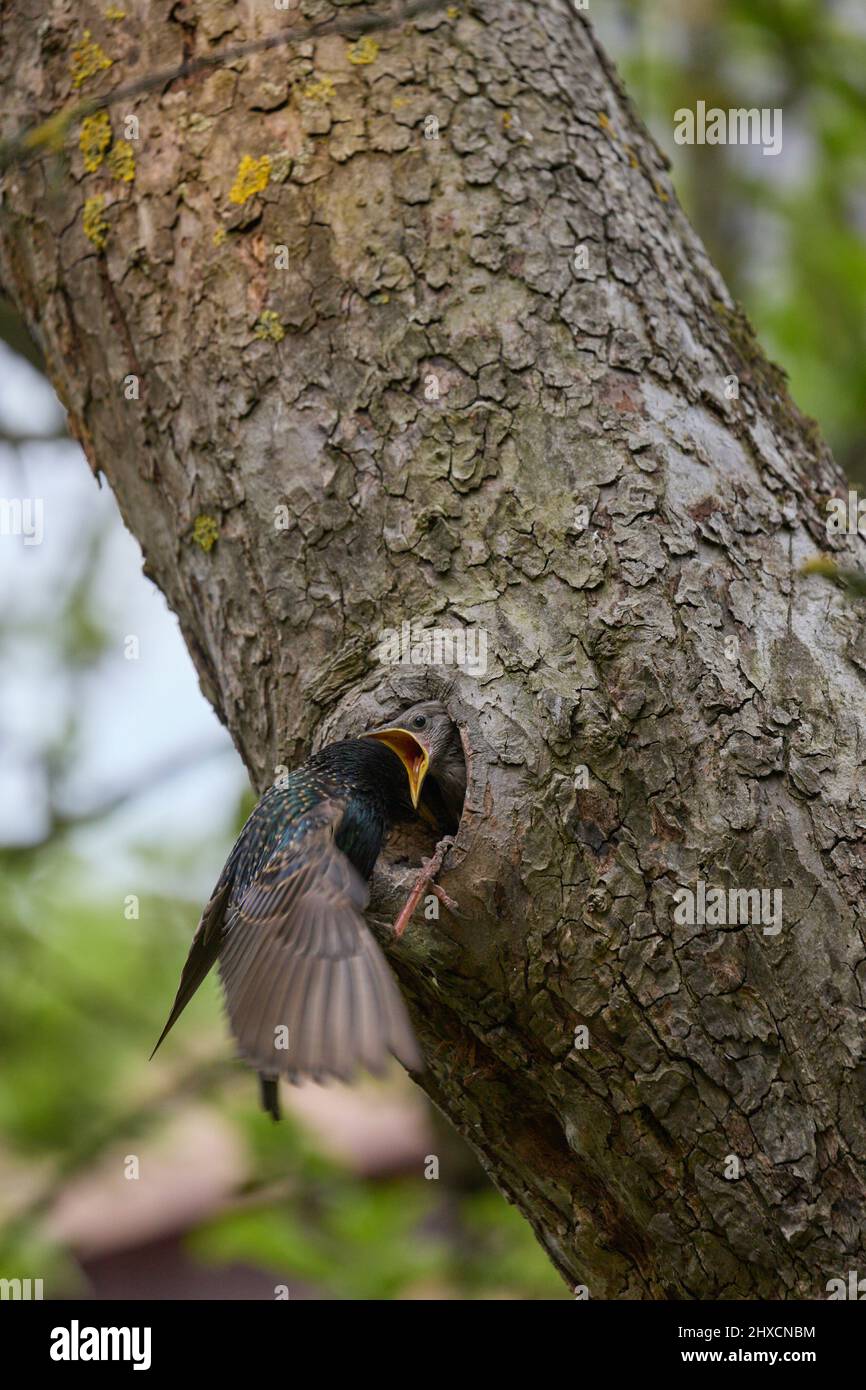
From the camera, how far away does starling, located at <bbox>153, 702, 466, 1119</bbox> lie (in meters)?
2.24

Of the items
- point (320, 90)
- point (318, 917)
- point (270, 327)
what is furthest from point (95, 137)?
point (318, 917)

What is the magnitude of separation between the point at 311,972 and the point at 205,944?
21.6 inches

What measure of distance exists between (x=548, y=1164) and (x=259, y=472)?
4.87ft

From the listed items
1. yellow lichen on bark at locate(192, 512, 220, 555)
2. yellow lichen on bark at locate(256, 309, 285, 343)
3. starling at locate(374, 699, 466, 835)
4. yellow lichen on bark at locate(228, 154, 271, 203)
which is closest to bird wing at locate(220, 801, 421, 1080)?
starling at locate(374, 699, 466, 835)

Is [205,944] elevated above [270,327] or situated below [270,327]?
below

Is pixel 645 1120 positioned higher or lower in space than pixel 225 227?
lower

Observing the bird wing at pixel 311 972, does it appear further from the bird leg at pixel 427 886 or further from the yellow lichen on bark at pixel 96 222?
the yellow lichen on bark at pixel 96 222

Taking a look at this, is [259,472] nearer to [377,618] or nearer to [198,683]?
[377,618]

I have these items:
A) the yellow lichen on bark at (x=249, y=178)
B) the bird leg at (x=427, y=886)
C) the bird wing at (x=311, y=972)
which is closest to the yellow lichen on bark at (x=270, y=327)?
the yellow lichen on bark at (x=249, y=178)

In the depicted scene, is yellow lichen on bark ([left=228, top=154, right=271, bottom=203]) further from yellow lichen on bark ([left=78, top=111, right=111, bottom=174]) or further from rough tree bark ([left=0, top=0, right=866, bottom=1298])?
yellow lichen on bark ([left=78, top=111, right=111, bottom=174])

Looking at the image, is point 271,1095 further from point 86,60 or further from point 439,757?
point 86,60

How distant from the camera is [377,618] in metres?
2.65

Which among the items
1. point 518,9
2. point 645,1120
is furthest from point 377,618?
point 518,9

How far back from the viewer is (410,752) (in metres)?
2.73
